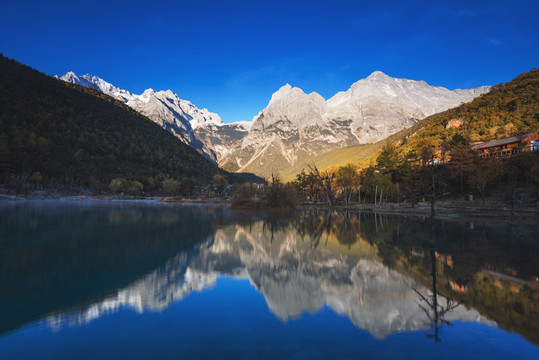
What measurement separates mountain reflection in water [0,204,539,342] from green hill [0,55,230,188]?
9007 centimetres

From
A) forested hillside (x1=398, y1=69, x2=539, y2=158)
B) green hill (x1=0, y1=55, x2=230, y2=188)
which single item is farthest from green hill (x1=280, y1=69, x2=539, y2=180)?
green hill (x1=0, y1=55, x2=230, y2=188)

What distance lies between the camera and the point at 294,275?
12.5 m

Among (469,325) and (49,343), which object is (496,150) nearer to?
(469,325)

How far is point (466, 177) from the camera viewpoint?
55.7 m

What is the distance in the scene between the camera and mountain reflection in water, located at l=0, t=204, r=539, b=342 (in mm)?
8398

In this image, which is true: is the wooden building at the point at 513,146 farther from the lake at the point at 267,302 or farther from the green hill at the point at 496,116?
the lake at the point at 267,302

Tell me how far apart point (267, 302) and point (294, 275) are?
3.15m

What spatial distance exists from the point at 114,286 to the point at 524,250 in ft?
69.1

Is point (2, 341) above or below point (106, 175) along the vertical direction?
below

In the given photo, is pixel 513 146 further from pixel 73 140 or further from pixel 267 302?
pixel 73 140

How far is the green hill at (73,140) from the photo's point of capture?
93375 mm

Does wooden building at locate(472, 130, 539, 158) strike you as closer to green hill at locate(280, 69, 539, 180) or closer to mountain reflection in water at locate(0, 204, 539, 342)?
green hill at locate(280, 69, 539, 180)

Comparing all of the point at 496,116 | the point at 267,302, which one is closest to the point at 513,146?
the point at 496,116

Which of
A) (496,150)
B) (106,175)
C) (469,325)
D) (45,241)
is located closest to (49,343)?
(469,325)
